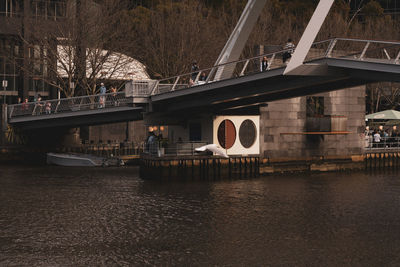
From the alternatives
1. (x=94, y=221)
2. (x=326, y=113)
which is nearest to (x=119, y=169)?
(x=326, y=113)

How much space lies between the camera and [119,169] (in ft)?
159

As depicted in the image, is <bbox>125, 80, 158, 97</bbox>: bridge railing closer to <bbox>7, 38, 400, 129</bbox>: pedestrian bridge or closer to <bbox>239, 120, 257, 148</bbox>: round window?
<bbox>7, 38, 400, 129</bbox>: pedestrian bridge

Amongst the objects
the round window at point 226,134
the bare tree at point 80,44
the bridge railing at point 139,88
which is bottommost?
the round window at point 226,134

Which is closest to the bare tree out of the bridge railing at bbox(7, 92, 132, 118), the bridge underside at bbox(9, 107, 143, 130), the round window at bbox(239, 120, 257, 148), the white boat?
the bridge railing at bbox(7, 92, 132, 118)

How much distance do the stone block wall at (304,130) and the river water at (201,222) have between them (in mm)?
3897

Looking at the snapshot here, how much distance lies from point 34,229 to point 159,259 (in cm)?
643

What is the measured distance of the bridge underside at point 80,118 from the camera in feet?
152

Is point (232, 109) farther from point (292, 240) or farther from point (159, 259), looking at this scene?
point (159, 259)

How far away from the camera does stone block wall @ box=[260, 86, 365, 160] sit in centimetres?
4312

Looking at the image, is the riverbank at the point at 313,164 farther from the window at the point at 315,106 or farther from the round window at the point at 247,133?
the window at the point at 315,106

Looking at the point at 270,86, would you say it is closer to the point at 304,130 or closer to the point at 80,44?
the point at 304,130

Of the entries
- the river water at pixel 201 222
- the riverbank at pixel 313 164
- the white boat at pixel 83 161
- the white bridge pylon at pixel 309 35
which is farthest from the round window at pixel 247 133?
the white bridge pylon at pixel 309 35

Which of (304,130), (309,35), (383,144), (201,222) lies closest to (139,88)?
(304,130)

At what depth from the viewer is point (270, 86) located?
34781 millimetres
